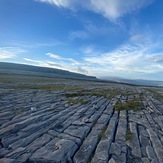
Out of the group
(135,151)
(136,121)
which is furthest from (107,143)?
(136,121)

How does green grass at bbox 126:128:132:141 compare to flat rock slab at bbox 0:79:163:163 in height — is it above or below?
above

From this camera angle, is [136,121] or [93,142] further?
[136,121]

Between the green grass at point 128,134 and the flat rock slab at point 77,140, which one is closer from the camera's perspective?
the flat rock slab at point 77,140

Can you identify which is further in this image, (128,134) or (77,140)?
(128,134)

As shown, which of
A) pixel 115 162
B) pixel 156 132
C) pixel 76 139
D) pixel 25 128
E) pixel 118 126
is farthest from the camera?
pixel 118 126

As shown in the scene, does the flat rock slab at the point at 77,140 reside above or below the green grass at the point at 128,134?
below

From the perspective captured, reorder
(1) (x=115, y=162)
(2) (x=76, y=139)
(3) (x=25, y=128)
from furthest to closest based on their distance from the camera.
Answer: (3) (x=25, y=128) < (2) (x=76, y=139) < (1) (x=115, y=162)

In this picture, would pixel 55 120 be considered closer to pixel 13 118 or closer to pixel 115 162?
pixel 13 118

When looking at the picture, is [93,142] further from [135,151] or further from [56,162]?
[56,162]

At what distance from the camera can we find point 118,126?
951cm

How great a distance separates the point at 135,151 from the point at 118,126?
288 centimetres

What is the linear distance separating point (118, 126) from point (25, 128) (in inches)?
208

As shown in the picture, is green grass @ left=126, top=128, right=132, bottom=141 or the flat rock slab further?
green grass @ left=126, top=128, right=132, bottom=141

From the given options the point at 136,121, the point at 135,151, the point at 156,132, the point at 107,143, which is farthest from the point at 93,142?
the point at 136,121
